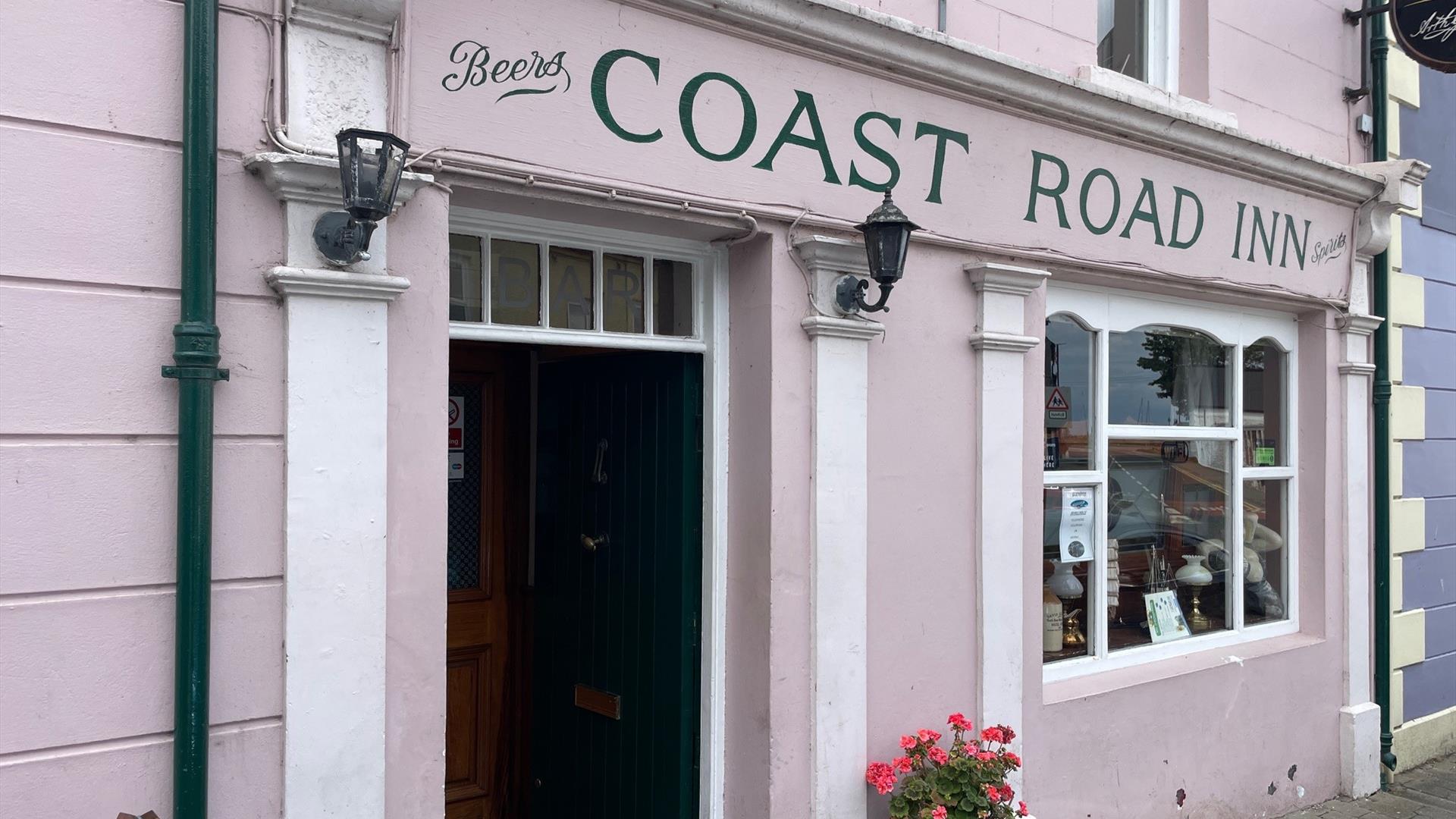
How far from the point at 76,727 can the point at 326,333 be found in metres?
1.13

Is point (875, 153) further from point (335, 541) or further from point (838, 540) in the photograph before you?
point (335, 541)

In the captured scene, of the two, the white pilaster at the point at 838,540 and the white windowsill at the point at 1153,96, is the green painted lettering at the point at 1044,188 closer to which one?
the white windowsill at the point at 1153,96

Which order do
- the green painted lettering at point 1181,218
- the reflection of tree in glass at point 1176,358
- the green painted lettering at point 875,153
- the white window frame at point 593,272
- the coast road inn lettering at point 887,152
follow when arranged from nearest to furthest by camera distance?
1. the coast road inn lettering at point 887,152
2. the white window frame at point 593,272
3. the green painted lettering at point 875,153
4. the green painted lettering at point 1181,218
5. the reflection of tree in glass at point 1176,358

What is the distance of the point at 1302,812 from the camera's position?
604cm

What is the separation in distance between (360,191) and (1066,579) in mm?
3763

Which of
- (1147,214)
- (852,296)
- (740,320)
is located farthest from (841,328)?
(1147,214)

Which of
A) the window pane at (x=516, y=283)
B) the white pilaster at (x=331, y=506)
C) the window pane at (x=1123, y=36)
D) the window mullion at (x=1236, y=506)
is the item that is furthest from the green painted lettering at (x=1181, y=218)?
the white pilaster at (x=331, y=506)

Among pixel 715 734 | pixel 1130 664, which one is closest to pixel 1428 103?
pixel 1130 664

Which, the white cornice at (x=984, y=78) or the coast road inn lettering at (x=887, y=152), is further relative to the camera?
the white cornice at (x=984, y=78)

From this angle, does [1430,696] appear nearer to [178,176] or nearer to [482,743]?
[482,743]

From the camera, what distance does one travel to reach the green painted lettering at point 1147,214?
17.3ft

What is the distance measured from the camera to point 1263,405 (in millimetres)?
6410

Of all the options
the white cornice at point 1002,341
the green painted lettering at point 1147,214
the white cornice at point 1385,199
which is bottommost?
the white cornice at point 1002,341

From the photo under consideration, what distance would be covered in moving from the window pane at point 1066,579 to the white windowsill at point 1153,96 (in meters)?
1.85
